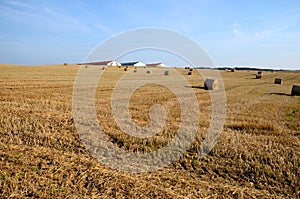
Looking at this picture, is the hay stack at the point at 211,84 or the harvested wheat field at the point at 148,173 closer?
the harvested wheat field at the point at 148,173

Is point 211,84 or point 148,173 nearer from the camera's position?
point 148,173

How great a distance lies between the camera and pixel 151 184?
3.94 metres

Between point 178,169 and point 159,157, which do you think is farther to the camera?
point 159,157

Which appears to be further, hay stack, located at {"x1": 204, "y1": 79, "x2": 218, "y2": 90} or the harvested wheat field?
hay stack, located at {"x1": 204, "y1": 79, "x2": 218, "y2": 90}

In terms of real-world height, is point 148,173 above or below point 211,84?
below

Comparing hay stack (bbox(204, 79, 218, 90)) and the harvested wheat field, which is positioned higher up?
hay stack (bbox(204, 79, 218, 90))

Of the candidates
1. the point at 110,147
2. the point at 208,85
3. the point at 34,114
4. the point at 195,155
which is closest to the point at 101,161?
the point at 110,147

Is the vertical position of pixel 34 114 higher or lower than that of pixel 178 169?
higher

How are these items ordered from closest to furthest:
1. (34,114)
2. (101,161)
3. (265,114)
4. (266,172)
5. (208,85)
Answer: (266,172) → (101,161) → (34,114) → (265,114) → (208,85)

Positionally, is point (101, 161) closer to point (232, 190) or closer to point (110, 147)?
point (110, 147)

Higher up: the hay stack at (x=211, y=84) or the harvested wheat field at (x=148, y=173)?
the hay stack at (x=211, y=84)

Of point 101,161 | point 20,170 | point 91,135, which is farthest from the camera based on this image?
point 91,135

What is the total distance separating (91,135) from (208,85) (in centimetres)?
1584

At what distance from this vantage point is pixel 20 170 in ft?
13.3
